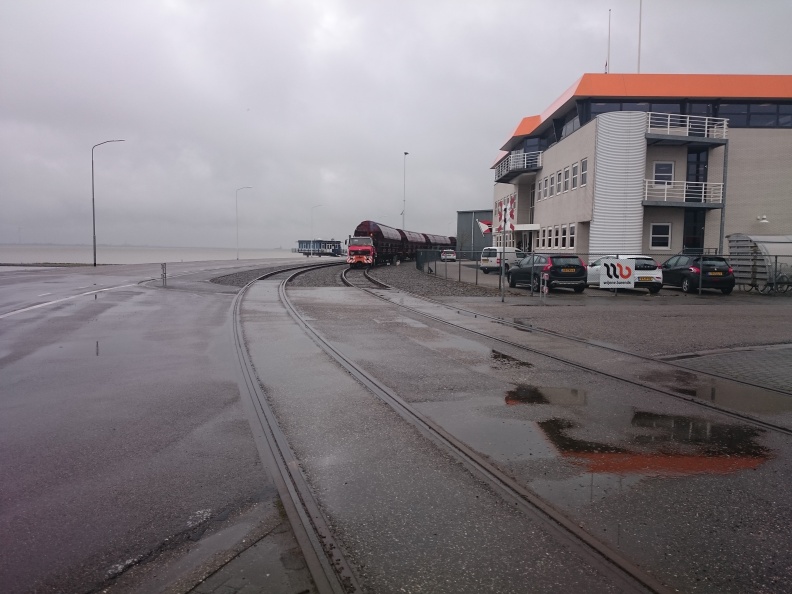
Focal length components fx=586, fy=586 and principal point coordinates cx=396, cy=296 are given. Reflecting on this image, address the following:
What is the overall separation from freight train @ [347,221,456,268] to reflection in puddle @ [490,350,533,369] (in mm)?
36019

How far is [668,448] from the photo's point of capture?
550 cm

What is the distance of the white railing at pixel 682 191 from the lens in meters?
32.5

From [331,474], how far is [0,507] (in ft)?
7.67

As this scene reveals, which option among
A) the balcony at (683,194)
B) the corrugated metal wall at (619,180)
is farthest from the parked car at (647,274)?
the balcony at (683,194)

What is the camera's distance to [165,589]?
3.16 metres

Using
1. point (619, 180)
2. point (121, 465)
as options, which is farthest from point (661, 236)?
point (121, 465)

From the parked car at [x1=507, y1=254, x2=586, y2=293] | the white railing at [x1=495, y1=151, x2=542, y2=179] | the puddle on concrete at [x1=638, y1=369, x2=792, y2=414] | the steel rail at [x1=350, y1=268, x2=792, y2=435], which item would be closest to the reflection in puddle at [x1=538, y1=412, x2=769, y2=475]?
the steel rail at [x1=350, y1=268, x2=792, y2=435]

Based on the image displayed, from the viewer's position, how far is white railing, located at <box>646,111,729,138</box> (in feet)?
106

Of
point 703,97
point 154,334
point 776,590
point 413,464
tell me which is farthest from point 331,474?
point 703,97

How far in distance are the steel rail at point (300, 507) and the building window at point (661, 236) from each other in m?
31.2

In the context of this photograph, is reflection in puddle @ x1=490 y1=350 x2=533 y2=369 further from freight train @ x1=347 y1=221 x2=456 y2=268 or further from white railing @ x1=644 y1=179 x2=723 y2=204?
freight train @ x1=347 y1=221 x2=456 y2=268

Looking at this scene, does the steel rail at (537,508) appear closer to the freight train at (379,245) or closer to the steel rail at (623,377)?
the steel rail at (623,377)

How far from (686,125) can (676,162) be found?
86.6 inches

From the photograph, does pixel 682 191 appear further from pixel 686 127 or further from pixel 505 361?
pixel 505 361
